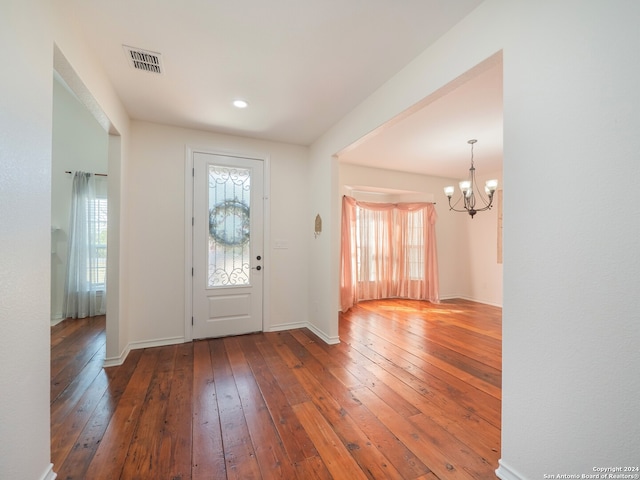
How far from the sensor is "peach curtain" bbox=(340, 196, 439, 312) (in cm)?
572

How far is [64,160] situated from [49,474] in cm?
489

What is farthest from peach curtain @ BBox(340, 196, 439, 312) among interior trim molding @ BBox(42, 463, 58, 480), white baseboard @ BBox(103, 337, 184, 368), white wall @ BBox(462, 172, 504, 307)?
interior trim molding @ BBox(42, 463, 58, 480)

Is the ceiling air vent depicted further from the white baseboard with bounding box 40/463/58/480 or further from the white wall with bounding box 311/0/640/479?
the white baseboard with bounding box 40/463/58/480

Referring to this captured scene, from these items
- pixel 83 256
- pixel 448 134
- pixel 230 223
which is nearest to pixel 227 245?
pixel 230 223

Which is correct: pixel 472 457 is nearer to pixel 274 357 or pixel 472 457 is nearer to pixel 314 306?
pixel 274 357

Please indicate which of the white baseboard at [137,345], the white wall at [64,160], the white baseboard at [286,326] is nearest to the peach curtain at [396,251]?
the white baseboard at [286,326]

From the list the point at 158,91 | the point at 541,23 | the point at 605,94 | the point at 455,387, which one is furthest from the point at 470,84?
the point at 158,91

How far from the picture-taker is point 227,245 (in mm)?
3578

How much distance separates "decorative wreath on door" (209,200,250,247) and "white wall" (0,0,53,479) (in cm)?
210

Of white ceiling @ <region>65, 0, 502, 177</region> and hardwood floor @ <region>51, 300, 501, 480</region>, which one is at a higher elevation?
white ceiling @ <region>65, 0, 502, 177</region>

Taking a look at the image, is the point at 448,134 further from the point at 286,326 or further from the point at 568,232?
the point at 286,326

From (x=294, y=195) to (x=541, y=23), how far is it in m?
3.05

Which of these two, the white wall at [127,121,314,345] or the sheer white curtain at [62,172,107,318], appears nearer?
the white wall at [127,121,314,345]

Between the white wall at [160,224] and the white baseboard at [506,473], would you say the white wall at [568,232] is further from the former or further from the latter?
the white wall at [160,224]
